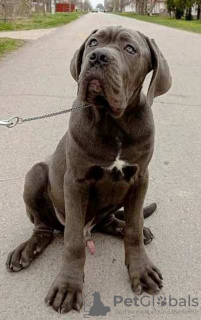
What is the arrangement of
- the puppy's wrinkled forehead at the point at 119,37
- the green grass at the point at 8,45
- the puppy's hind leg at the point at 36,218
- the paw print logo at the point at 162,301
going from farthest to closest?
1. the green grass at the point at 8,45
2. the puppy's hind leg at the point at 36,218
3. the paw print logo at the point at 162,301
4. the puppy's wrinkled forehead at the point at 119,37

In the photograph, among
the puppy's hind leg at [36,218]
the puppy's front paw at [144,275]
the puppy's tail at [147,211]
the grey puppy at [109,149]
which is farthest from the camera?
the puppy's tail at [147,211]

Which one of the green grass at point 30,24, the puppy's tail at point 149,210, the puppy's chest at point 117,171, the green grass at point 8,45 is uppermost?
the puppy's chest at point 117,171

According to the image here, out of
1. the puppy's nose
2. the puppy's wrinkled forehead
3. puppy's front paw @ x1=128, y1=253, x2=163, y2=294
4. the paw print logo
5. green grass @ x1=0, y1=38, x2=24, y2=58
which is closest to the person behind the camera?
the puppy's nose

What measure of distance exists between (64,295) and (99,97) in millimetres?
1164

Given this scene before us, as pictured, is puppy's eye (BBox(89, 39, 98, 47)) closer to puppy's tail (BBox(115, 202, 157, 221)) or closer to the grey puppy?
the grey puppy

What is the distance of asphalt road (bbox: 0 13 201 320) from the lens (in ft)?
8.30

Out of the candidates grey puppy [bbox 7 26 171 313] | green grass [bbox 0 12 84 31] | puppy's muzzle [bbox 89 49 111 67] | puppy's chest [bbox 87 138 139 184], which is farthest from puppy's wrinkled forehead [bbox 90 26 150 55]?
green grass [bbox 0 12 84 31]

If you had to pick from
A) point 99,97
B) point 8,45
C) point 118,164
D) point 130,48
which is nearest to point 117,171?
point 118,164

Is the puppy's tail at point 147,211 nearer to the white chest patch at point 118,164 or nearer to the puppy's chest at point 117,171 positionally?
the puppy's chest at point 117,171

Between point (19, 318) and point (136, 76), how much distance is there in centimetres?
149

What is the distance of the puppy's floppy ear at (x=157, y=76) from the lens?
8.03 feet

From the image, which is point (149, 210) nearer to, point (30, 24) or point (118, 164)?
point (118, 164)

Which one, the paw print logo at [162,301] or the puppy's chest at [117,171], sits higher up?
the puppy's chest at [117,171]

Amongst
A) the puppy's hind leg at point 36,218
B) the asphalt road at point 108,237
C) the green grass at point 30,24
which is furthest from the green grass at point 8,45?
the puppy's hind leg at point 36,218
